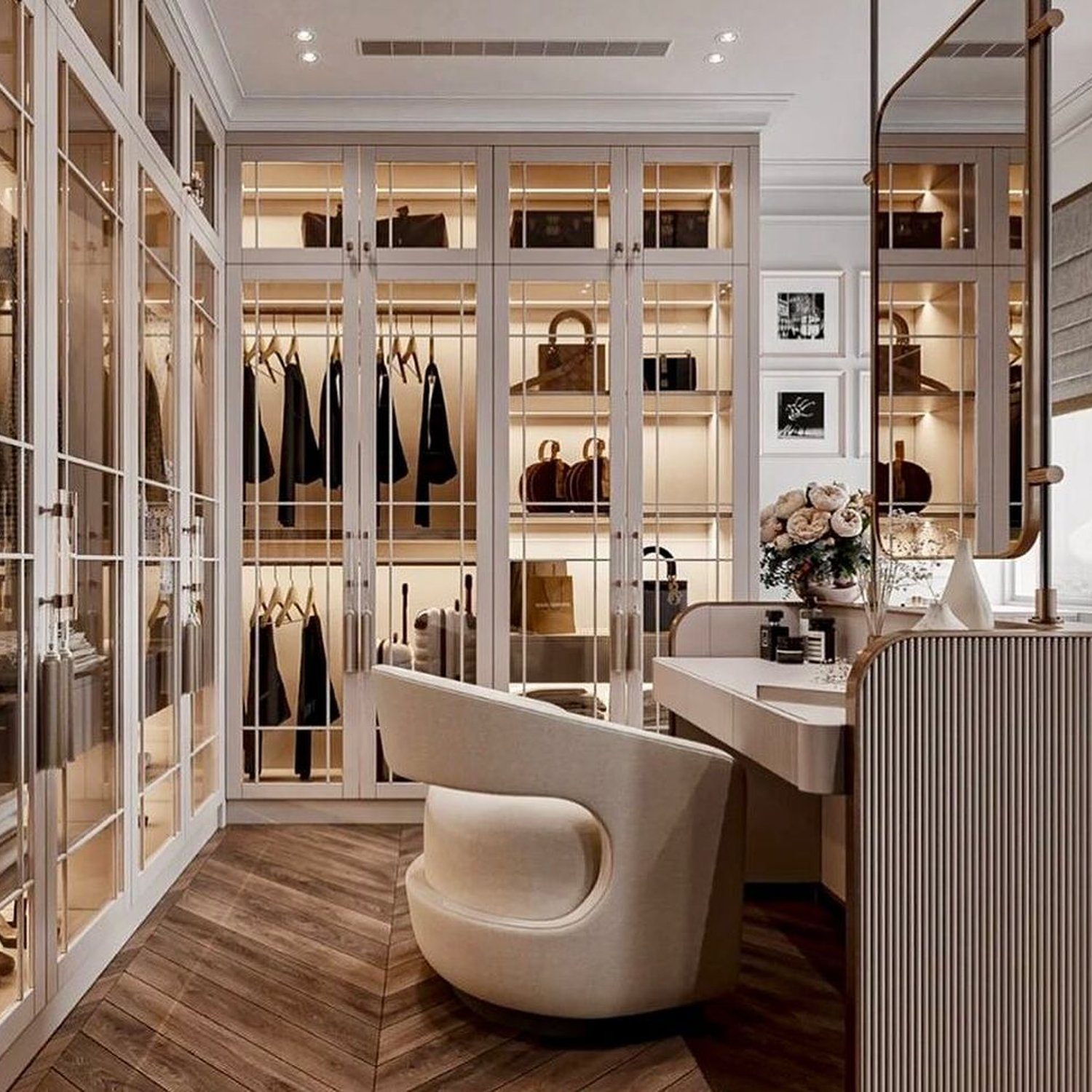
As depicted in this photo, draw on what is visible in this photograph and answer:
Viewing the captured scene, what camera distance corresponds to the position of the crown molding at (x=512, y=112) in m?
4.17

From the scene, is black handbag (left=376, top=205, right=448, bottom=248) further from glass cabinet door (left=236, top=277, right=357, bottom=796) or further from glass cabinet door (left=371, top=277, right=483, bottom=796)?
glass cabinet door (left=236, top=277, right=357, bottom=796)

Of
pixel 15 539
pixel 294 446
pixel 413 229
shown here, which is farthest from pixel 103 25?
pixel 294 446

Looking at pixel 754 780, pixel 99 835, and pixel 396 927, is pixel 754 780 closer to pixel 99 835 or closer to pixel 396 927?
pixel 396 927

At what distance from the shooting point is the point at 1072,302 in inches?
78.8

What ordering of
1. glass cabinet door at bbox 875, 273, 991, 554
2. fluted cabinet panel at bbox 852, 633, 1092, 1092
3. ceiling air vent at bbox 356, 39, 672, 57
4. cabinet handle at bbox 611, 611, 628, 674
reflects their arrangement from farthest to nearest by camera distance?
cabinet handle at bbox 611, 611, 628, 674
ceiling air vent at bbox 356, 39, 672, 57
glass cabinet door at bbox 875, 273, 991, 554
fluted cabinet panel at bbox 852, 633, 1092, 1092

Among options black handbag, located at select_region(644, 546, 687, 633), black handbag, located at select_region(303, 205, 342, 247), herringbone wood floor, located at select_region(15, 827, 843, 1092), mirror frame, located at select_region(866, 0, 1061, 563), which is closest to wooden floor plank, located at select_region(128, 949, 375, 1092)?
herringbone wood floor, located at select_region(15, 827, 843, 1092)

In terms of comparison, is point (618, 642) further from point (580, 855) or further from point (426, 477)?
point (580, 855)

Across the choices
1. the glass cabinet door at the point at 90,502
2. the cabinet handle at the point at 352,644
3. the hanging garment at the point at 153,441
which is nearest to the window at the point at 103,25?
the glass cabinet door at the point at 90,502

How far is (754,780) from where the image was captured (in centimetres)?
334

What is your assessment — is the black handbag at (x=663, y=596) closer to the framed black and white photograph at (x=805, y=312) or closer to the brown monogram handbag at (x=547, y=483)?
the brown monogram handbag at (x=547, y=483)

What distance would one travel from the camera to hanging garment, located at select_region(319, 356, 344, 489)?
169 inches

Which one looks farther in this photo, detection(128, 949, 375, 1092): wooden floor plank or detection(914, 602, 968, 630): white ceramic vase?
detection(128, 949, 375, 1092): wooden floor plank

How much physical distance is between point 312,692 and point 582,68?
2.52m

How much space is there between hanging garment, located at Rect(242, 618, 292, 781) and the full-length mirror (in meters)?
2.54
